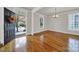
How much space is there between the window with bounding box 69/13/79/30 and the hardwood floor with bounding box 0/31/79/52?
5.9 inches

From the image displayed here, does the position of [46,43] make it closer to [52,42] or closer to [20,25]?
[52,42]

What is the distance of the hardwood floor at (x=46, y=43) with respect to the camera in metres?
1.69

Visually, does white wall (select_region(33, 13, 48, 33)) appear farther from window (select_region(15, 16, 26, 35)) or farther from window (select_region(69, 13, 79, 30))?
window (select_region(69, 13, 79, 30))

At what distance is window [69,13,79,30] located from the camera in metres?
1.68

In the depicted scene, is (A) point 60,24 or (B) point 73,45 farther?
(A) point 60,24

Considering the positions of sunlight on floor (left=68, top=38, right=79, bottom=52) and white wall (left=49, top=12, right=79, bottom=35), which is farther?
white wall (left=49, top=12, right=79, bottom=35)

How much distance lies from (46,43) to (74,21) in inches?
23.2

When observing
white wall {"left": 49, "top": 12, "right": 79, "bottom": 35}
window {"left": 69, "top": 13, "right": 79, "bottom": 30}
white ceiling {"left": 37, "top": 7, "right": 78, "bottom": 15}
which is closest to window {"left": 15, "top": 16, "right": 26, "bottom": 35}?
white ceiling {"left": 37, "top": 7, "right": 78, "bottom": 15}

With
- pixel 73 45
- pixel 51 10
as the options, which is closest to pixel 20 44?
pixel 51 10

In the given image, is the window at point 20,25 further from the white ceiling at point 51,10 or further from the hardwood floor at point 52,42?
the white ceiling at point 51,10

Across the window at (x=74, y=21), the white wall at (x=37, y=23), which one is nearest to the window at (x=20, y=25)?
the white wall at (x=37, y=23)

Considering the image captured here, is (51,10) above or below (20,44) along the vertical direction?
above

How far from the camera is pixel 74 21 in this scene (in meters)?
1.70
